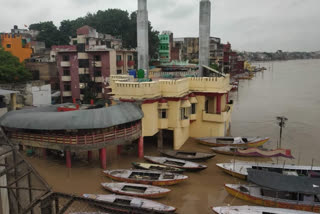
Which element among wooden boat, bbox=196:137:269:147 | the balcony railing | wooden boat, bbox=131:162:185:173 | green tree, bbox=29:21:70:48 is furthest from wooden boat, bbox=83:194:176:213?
Result: green tree, bbox=29:21:70:48

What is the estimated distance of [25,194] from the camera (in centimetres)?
1038

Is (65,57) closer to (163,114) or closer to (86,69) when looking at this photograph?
(86,69)

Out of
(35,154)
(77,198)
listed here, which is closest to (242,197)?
(77,198)

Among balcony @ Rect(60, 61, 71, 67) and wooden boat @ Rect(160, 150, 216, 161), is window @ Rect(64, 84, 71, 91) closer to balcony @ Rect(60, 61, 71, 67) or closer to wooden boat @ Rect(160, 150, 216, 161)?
balcony @ Rect(60, 61, 71, 67)

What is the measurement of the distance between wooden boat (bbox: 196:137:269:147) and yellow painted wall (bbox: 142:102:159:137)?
231 inches

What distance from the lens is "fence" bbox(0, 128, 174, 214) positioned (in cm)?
520

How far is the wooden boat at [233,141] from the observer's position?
25750mm

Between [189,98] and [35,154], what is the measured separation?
14.3m

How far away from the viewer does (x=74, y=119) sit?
18406 millimetres

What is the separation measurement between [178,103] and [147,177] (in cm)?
781

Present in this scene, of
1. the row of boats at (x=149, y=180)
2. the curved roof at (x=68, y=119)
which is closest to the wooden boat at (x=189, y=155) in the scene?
the row of boats at (x=149, y=180)

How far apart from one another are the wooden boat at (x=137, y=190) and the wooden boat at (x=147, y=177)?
81 centimetres

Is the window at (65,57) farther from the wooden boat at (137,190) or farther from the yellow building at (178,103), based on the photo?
the wooden boat at (137,190)

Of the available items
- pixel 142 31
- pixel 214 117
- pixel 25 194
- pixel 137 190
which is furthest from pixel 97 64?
pixel 25 194
